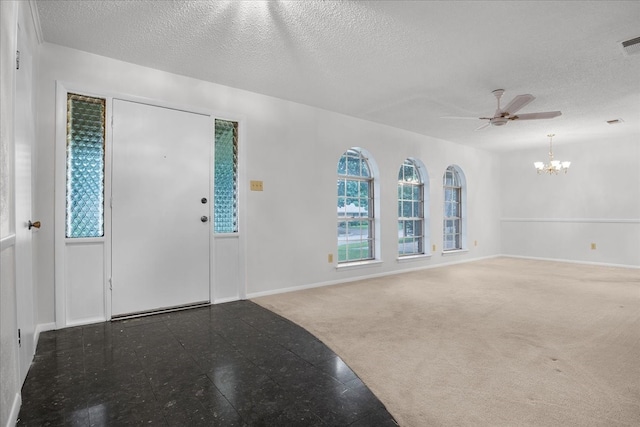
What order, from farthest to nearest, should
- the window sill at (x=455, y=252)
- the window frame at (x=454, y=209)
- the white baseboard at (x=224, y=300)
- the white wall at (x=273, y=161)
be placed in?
1. the window frame at (x=454, y=209)
2. the window sill at (x=455, y=252)
3. the white baseboard at (x=224, y=300)
4. the white wall at (x=273, y=161)

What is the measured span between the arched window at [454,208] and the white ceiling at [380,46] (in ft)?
8.86

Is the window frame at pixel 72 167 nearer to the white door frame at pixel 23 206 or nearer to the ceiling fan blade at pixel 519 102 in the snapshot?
the white door frame at pixel 23 206

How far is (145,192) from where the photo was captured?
3.20 meters

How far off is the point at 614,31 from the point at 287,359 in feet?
11.6

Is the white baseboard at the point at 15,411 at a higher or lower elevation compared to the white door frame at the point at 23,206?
lower

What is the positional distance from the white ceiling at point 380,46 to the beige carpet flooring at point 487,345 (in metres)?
2.44

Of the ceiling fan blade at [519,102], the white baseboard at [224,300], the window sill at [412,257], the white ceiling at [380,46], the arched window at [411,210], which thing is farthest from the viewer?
the arched window at [411,210]

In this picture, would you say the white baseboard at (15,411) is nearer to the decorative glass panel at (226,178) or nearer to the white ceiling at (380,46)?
the decorative glass panel at (226,178)

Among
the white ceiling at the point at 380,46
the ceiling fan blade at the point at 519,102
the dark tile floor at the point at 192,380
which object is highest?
the white ceiling at the point at 380,46

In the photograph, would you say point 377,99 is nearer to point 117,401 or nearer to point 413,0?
point 413,0

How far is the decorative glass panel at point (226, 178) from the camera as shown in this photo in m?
3.68

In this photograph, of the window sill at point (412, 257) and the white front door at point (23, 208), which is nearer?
the white front door at point (23, 208)

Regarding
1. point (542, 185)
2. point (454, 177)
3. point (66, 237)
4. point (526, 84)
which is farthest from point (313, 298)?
point (542, 185)

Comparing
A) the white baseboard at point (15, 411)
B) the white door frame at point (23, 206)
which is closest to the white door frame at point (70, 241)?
the white door frame at point (23, 206)
